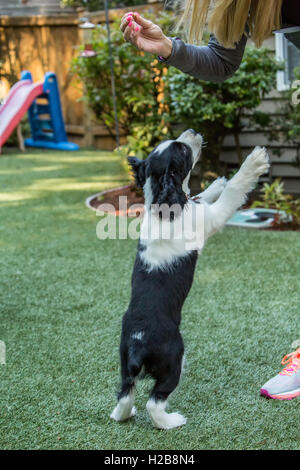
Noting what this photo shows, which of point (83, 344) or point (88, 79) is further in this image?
point (88, 79)

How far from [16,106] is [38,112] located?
1.06m

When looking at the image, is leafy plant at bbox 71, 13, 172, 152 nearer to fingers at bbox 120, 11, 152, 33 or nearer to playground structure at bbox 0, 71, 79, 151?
playground structure at bbox 0, 71, 79, 151

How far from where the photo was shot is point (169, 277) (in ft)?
7.33

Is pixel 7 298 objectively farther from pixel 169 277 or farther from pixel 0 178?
pixel 0 178

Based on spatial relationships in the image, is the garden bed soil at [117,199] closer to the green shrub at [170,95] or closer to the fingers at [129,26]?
the green shrub at [170,95]

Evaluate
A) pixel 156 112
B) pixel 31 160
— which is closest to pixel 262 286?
pixel 156 112

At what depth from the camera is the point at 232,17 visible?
7.33 ft

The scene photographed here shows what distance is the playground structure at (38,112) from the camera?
35.1 feet

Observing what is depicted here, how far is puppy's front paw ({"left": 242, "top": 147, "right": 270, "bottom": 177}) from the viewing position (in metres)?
2.31

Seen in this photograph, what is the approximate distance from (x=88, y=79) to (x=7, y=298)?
17.8 feet

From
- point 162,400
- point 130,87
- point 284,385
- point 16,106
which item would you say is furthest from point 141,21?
point 16,106

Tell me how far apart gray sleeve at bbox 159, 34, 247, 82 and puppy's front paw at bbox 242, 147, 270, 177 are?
379mm
